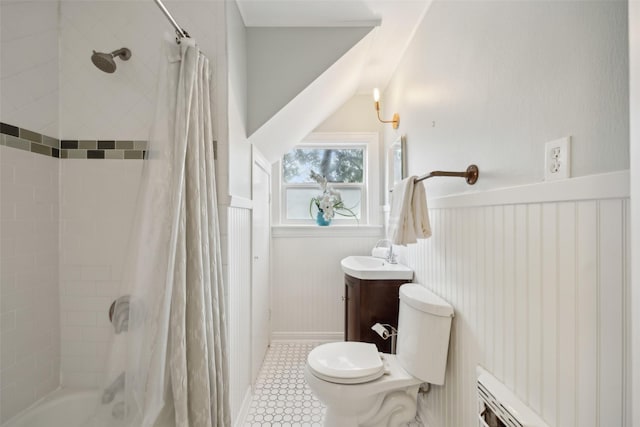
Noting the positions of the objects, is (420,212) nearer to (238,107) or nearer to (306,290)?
(238,107)

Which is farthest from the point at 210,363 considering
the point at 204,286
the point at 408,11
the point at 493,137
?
the point at 408,11

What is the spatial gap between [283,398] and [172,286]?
4.24ft

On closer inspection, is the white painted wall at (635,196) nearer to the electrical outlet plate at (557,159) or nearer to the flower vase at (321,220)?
the electrical outlet plate at (557,159)

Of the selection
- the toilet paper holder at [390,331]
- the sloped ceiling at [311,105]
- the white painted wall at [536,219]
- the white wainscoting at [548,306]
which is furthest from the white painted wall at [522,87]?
the toilet paper holder at [390,331]

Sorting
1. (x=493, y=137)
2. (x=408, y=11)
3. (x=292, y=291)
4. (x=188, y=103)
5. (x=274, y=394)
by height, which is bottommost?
(x=274, y=394)

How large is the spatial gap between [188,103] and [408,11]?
1.40 metres

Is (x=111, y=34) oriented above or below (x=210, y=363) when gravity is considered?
above

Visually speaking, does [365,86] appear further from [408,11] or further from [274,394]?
[274,394]

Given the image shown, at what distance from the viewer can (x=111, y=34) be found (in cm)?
137

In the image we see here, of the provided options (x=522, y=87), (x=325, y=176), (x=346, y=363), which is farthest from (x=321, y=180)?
(x=522, y=87)

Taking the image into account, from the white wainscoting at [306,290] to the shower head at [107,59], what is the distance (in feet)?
5.73

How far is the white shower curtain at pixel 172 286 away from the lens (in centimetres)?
99

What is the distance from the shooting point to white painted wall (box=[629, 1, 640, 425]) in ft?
1.53

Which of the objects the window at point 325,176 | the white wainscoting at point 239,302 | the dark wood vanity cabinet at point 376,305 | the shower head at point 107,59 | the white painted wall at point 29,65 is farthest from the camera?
the window at point 325,176
